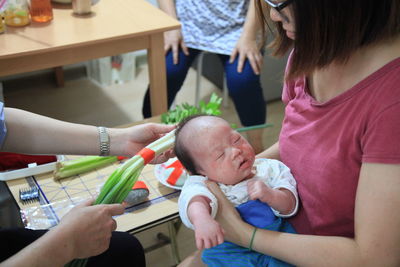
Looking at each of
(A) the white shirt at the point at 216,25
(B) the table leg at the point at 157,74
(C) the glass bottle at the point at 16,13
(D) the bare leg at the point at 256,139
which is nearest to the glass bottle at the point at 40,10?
(C) the glass bottle at the point at 16,13

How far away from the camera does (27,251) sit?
1.01 metres

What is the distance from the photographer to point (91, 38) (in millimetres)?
1863

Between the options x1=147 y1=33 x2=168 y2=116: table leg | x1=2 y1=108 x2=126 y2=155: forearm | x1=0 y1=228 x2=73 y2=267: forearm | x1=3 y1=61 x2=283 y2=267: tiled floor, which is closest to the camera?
x1=0 y1=228 x2=73 y2=267: forearm

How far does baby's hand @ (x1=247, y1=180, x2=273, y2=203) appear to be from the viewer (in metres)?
1.10

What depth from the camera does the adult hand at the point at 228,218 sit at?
44.1 inches

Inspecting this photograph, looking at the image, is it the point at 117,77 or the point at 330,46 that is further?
the point at 117,77

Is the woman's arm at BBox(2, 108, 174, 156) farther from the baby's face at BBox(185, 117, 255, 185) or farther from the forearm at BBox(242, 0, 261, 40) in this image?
the forearm at BBox(242, 0, 261, 40)

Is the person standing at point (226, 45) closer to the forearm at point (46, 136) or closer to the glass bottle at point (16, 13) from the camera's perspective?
the glass bottle at point (16, 13)

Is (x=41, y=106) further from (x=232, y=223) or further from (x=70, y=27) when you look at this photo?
(x=232, y=223)

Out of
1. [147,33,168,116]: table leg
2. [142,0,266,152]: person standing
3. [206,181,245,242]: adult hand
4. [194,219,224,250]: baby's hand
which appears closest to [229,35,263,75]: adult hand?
[142,0,266,152]: person standing

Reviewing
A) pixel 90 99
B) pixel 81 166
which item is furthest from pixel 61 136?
pixel 90 99

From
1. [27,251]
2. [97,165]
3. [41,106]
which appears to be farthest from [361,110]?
[41,106]

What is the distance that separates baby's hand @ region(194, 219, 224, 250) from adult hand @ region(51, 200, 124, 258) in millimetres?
272

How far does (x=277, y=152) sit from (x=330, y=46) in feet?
1.57
